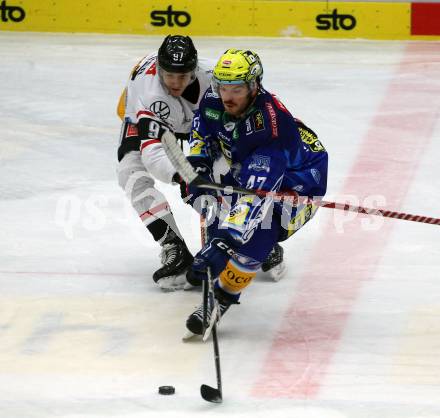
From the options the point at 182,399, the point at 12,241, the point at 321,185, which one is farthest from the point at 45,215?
the point at 182,399

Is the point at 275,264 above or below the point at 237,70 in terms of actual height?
below

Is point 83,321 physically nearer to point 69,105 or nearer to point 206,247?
point 206,247

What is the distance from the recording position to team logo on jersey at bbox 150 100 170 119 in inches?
205

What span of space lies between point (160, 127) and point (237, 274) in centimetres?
87

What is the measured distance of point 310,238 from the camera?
5.79 meters

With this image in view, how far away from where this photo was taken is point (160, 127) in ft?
17.0

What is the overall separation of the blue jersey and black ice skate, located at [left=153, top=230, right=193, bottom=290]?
0.48 metres

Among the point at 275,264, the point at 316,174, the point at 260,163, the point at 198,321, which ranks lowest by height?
the point at 275,264

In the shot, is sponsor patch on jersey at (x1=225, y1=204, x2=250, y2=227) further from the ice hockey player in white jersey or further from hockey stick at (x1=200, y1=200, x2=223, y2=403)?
the ice hockey player in white jersey

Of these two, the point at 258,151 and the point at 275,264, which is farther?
the point at 275,264

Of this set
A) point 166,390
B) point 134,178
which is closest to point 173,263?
point 134,178

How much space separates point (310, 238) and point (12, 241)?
1408 millimetres

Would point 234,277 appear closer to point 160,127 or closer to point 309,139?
point 309,139

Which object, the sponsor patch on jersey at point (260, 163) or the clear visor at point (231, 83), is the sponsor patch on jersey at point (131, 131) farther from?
the sponsor patch on jersey at point (260, 163)
